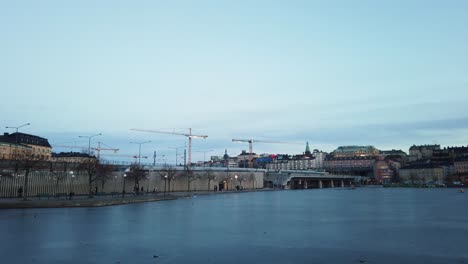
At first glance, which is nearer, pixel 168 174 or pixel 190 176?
pixel 168 174

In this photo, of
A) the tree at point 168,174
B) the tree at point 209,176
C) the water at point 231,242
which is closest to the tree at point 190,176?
the tree at point 209,176

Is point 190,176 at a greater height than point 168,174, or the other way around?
point 168,174

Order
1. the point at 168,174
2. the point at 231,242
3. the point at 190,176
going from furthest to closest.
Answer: the point at 190,176 → the point at 168,174 → the point at 231,242

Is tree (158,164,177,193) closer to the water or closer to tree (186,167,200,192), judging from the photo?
tree (186,167,200,192)

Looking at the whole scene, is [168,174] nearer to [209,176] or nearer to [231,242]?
[209,176]

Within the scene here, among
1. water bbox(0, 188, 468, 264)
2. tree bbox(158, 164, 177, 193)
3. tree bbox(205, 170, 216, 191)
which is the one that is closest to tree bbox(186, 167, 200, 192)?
tree bbox(205, 170, 216, 191)

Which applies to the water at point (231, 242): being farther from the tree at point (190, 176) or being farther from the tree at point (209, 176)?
the tree at point (209, 176)

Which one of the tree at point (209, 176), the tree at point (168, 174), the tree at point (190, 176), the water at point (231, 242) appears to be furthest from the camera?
the tree at point (209, 176)

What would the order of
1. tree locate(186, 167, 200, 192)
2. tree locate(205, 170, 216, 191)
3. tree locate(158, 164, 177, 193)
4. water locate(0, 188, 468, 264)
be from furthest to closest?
tree locate(205, 170, 216, 191) → tree locate(186, 167, 200, 192) → tree locate(158, 164, 177, 193) → water locate(0, 188, 468, 264)

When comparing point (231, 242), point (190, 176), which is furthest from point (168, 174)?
point (231, 242)

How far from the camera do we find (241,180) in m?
175

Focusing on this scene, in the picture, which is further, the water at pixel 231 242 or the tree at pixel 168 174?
the tree at pixel 168 174

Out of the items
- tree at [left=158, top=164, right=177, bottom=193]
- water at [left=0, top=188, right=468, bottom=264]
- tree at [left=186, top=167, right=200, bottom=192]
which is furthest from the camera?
tree at [left=186, top=167, right=200, bottom=192]

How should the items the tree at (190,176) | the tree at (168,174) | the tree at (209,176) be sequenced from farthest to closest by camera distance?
1. the tree at (209,176)
2. the tree at (190,176)
3. the tree at (168,174)
